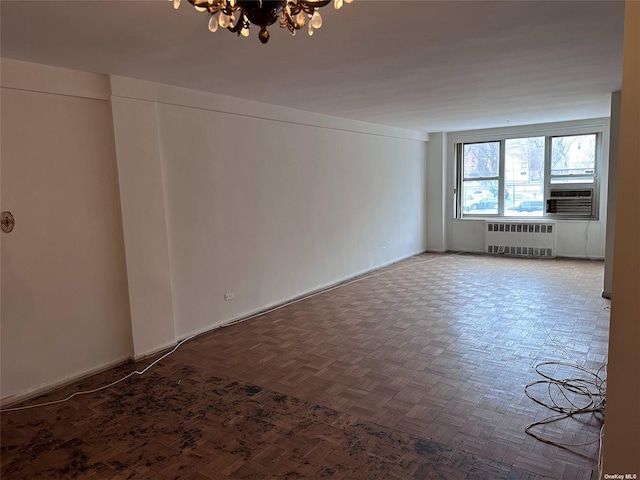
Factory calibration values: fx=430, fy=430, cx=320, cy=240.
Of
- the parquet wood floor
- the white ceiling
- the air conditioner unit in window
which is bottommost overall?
the parquet wood floor

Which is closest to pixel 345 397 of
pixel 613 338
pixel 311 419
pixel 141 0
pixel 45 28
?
pixel 311 419

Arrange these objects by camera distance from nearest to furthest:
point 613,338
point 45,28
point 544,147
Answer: point 613,338 < point 45,28 < point 544,147

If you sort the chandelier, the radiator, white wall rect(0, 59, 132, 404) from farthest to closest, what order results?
the radiator, white wall rect(0, 59, 132, 404), the chandelier

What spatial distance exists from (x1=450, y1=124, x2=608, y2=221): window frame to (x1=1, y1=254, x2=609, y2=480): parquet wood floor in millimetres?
3285

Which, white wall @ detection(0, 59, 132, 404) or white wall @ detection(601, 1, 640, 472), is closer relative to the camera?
white wall @ detection(601, 1, 640, 472)

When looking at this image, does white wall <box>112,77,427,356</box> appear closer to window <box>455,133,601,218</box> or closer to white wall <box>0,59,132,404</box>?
white wall <box>0,59,132,404</box>

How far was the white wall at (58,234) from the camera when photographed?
295 cm

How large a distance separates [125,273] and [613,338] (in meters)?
3.41

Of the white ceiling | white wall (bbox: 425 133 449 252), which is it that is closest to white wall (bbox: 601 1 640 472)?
the white ceiling

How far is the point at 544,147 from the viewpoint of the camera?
7461mm

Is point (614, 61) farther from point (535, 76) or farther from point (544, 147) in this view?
point (544, 147)

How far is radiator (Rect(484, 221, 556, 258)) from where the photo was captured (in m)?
7.55

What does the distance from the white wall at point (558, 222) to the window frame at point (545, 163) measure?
14 millimetres

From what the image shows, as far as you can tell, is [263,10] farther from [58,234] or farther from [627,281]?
[58,234]
